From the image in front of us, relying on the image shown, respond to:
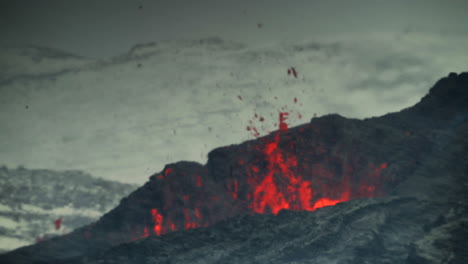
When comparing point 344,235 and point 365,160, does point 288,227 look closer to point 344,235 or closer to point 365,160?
point 344,235

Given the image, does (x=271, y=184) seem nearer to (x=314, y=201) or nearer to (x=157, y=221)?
(x=314, y=201)

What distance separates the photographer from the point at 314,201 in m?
118

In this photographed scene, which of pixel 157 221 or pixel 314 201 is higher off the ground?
pixel 157 221

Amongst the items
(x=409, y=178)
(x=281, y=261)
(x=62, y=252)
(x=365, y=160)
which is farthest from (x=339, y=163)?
(x=62, y=252)

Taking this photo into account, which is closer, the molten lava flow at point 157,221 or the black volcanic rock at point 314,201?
the black volcanic rock at point 314,201

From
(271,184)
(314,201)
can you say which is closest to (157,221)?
(271,184)

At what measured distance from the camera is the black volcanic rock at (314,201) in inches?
3302

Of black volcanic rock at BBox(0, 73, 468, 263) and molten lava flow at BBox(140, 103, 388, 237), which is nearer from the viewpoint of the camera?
black volcanic rock at BBox(0, 73, 468, 263)

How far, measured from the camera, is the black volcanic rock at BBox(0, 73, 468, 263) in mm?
83875

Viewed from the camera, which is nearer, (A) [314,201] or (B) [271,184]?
(A) [314,201]

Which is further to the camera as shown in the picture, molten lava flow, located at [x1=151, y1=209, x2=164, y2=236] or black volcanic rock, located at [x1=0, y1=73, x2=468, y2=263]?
molten lava flow, located at [x1=151, y1=209, x2=164, y2=236]

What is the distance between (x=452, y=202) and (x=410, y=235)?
12.7 m

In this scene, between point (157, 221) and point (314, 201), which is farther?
point (157, 221)

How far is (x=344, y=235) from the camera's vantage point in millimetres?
84375
